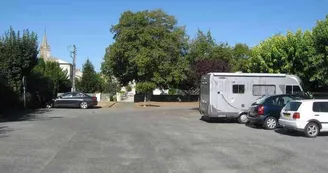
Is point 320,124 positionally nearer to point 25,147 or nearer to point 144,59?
point 25,147

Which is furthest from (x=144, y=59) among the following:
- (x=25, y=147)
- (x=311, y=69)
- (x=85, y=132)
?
(x=25, y=147)

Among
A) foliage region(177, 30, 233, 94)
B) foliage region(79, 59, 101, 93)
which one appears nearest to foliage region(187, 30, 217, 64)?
foliage region(177, 30, 233, 94)

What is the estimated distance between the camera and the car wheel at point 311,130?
1641 centimetres

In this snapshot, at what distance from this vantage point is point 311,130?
16.5m

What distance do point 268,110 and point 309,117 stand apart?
3602mm

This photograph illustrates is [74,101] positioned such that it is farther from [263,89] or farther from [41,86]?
[263,89]

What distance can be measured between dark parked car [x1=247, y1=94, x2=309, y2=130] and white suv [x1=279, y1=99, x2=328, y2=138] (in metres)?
2.70

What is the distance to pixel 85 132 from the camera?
1738 centimetres

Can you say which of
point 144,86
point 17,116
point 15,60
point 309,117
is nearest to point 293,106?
point 309,117

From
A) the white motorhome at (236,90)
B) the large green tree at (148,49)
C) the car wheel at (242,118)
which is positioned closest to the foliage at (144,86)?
the large green tree at (148,49)

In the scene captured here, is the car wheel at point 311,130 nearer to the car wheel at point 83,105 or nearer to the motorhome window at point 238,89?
the motorhome window at point 238,89

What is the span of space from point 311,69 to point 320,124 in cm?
1166

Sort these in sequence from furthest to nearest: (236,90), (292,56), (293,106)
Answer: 1. (292,56)
2. (236,90)
3. (293,106)

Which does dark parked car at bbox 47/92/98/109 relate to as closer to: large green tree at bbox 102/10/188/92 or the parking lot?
large green tree at bbox 102/10/188/92
